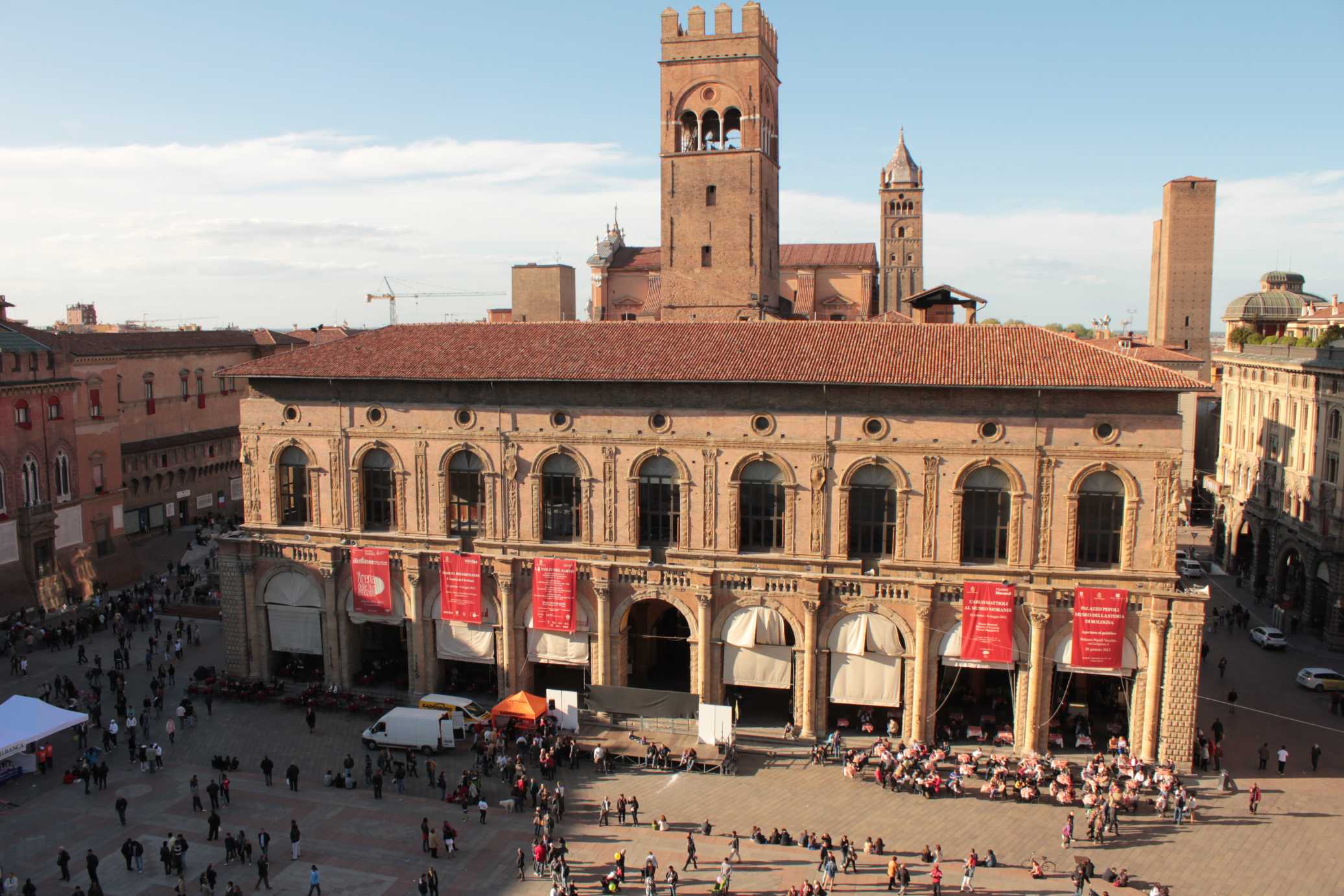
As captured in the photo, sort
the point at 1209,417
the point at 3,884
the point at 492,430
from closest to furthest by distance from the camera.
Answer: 1. the point at 3,884
2. the point at 492,430
3. the point at 1209,417

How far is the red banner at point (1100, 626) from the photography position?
34.4 metres

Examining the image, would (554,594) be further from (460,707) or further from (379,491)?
(379,491)

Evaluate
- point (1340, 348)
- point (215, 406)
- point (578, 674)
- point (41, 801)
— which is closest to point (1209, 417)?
point (1340, 348)

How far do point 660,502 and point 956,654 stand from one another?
12005 millimetres

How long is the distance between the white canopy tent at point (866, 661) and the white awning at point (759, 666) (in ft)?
5.58

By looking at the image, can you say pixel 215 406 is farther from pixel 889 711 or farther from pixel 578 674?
pixel 889 711

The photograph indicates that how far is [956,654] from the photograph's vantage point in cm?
3609

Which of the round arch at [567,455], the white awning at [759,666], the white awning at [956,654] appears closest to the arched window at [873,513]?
the white awning at [956,654]

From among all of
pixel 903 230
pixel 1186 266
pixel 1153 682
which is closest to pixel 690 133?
pixel 1153 682

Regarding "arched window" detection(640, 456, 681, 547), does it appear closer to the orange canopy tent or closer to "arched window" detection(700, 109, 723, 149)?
the orange canopy tent

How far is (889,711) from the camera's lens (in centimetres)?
3872

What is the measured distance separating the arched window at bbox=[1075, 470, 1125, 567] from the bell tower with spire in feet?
308

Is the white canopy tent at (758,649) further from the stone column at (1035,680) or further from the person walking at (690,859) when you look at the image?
the person walking at (690,859)

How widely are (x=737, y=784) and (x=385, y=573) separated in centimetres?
1639
